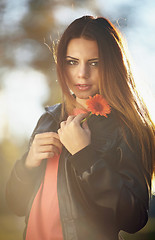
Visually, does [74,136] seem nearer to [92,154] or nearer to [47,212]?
[92,154]

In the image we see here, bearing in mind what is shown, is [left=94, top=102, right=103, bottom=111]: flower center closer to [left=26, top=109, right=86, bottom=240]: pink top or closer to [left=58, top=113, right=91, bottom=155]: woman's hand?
[left=58, top=113, right=91, bottom=155]: woman's hand

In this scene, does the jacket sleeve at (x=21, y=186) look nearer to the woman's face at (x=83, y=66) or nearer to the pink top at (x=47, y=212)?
the pink top at (x=47, y=212)

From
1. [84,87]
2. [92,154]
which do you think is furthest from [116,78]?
[92,154]

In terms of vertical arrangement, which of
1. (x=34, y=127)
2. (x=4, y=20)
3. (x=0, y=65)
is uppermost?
(x=4, y=20)

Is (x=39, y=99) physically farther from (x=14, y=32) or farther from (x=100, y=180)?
(x=100, y=180)

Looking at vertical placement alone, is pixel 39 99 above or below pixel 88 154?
above

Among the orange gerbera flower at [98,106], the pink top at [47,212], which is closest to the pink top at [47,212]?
the pink top at [47,212]

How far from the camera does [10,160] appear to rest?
33.5 inches

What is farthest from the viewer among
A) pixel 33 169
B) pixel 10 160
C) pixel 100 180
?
pixel 10 160

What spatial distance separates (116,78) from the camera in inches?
25.9

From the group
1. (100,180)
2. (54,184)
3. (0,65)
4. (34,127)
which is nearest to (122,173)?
(100,180)

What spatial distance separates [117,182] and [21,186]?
0.27 m

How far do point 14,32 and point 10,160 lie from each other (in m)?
0.38

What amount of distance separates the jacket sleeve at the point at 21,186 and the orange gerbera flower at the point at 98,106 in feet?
0.58
